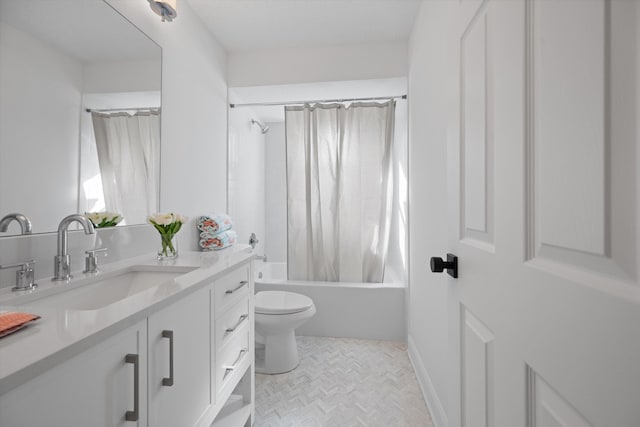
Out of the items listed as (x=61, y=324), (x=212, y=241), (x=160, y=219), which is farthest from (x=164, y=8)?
(x=61, y=324)

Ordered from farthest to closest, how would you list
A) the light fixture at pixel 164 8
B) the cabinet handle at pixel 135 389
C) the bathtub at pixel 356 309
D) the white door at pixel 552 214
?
1. the bathtub at pixel 356 309
2. the light fixture at pixel 164 8
3. the cabinet handle at pixel 135 389
4. the white door at pixel 552 214

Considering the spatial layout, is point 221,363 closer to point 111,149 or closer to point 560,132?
point 111,149

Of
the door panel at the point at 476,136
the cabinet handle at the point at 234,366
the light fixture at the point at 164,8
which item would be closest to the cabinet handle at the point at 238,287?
the cabinet handle at the point at 234,366

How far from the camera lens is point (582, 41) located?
0.37 meters

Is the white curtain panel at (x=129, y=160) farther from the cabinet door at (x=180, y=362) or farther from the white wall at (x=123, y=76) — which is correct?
the cabinet door at (x=180, y=362)

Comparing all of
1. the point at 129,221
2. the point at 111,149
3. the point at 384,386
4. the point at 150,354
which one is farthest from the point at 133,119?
the point at 384,386

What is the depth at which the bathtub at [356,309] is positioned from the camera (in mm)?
2590

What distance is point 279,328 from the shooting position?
210 cm

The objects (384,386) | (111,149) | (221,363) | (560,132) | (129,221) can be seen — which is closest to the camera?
(560,132)

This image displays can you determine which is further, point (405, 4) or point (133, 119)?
point (405, 4)

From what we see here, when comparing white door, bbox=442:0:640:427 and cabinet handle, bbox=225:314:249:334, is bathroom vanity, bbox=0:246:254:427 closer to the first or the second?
cabinet handle, bbox=225:314:249:334

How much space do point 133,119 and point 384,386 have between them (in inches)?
83.7

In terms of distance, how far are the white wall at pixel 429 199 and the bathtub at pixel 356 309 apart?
9.1 inches

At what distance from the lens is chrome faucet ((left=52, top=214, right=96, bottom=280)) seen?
41.9 inches
